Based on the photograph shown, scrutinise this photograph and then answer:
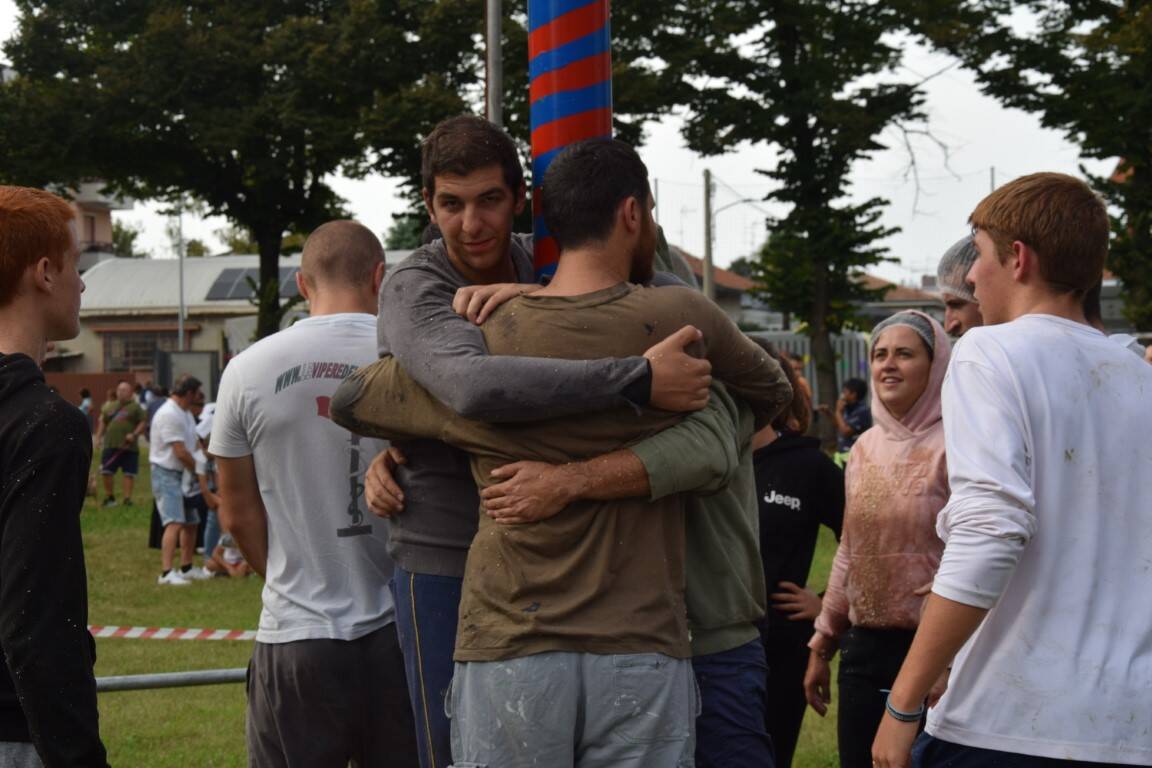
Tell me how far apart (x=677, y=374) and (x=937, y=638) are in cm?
75

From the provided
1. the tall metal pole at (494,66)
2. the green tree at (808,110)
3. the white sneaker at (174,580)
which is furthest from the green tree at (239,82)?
the tall metal pole at (494,66)

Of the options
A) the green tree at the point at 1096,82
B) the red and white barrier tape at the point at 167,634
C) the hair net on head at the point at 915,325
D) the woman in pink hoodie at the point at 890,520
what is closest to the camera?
the woman in pink hoodie at the point at 890,520

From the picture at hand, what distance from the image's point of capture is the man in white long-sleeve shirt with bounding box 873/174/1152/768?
2.74 metres

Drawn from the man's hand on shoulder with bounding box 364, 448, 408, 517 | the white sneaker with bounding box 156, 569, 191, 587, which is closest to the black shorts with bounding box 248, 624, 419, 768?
the man's hand on shoulder with bounding box 364, 448, 408, 517

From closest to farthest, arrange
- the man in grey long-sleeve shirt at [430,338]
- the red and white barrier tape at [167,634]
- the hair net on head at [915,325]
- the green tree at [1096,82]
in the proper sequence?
the man in grey long-sleeve shirt at [430,338] → the hair net on head at [915,325] → the red and white barrier tape at [167,634] → the green tree at [1096,82]

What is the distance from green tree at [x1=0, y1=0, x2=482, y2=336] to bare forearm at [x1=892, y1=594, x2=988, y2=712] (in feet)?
103

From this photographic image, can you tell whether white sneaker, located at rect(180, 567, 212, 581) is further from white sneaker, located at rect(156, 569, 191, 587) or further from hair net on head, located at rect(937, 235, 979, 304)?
hair net on head, located at rect(937, 235, 979, 304)

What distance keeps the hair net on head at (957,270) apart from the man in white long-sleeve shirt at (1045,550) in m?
1.49

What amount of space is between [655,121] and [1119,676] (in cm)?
3417

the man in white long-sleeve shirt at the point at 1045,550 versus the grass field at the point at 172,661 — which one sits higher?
the man in white long-sleeve shirt at the point at 1045,550

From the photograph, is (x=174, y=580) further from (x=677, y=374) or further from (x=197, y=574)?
(x=677, y=374)

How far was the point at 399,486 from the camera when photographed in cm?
328

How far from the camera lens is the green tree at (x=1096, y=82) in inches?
934

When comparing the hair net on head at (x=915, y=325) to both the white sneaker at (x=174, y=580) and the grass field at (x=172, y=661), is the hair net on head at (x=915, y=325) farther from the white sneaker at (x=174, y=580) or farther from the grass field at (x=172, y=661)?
the white sneaker at (x=174, y=580)
